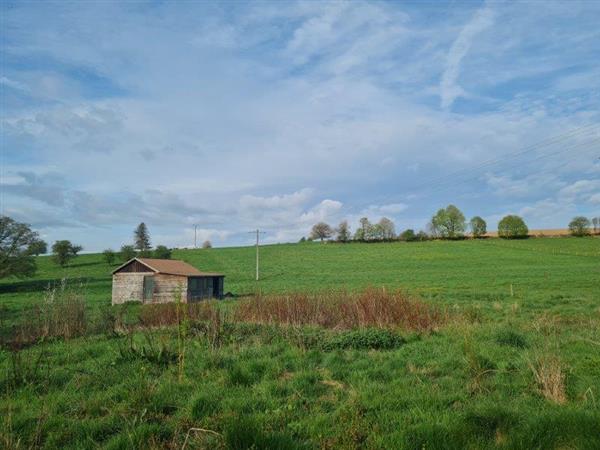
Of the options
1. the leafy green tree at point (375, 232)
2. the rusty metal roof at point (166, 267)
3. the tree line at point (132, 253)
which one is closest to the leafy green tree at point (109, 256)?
the tree line at point (132, 253)

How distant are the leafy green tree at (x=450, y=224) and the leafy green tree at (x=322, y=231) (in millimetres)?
25633

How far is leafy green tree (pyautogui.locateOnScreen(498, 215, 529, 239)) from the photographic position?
90438 millimetres

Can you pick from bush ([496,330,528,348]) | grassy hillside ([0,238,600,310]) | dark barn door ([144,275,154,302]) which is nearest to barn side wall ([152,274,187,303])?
dark barn door ([144,275,154,302])

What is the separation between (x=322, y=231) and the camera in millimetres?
109812

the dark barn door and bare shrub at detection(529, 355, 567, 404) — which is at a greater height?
bare shrub at detection(529, 355, 567, 404)

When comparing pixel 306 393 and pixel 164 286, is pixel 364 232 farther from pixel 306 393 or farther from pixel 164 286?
pixel 306 393

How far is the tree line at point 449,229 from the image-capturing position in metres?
89.7

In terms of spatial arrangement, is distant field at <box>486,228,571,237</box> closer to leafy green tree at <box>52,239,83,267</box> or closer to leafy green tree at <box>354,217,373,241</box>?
leafy green tree at <box>354,217,373,241</box>

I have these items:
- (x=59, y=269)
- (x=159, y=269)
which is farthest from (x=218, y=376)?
(x=59, y=269)

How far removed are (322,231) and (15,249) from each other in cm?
7278

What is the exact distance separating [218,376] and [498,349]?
564 cm

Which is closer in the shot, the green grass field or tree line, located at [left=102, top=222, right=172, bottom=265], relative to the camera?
the green grass field

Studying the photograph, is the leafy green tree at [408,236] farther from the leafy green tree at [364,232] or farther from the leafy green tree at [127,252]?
the leafy green tree at [127,252]

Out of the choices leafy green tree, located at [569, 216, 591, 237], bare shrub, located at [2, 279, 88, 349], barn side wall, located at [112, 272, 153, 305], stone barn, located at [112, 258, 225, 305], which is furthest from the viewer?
leafy green tree, located at [569, 216, 591, 237]
